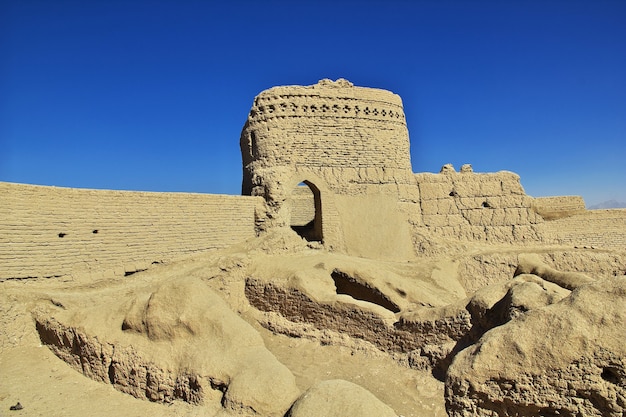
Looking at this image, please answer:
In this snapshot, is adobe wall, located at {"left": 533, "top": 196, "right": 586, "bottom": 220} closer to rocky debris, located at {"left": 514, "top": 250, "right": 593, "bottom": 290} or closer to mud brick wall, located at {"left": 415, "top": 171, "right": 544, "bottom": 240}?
mud brick wall, located at {"left": 415, "top": 171, "right": 544, "bottom": 240}

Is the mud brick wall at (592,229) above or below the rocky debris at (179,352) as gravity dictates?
above

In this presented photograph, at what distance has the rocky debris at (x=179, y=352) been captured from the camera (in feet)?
17.6

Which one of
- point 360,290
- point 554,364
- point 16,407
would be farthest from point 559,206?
point 16,407

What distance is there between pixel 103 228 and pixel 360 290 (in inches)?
233

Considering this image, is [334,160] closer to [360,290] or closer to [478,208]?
[360,290]

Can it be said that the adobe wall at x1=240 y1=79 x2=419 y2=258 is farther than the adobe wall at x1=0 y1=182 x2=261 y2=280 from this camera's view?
Yes

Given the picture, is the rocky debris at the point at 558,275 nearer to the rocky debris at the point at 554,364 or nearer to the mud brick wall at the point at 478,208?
the mud brick wall at the point at 478,208

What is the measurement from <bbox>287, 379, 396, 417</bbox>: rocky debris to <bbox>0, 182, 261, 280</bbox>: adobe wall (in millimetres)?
5897

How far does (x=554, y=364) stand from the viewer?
4.20 meters

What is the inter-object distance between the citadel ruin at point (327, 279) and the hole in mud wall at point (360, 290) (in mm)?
54

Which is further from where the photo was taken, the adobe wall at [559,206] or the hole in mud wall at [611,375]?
the adobe wall at [559,206]

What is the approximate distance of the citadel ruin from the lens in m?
4.50

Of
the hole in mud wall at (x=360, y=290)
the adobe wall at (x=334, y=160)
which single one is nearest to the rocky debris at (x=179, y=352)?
the hole in mud wall at (x=360, y=290)

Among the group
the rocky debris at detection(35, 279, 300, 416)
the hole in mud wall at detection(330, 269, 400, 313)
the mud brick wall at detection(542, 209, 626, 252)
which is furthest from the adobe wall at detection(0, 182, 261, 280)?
the mud brick wall at detection(542, 209, 626, 252)
